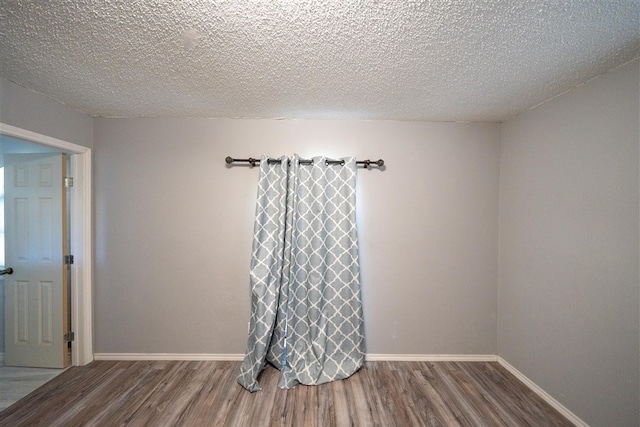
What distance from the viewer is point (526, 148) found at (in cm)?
194

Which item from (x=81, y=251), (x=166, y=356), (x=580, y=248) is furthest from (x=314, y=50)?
(x=166, y=356)

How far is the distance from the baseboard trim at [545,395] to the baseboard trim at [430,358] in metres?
0.14

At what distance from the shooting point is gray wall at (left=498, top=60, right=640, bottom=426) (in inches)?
51.3

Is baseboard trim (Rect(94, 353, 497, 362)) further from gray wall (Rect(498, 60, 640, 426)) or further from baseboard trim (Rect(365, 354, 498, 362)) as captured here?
gray wall (Rect(498, 60, 640, 426))

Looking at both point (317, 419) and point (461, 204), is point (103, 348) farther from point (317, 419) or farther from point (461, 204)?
point (461, 204)

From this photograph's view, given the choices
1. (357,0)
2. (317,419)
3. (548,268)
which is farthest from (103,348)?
(548,268)

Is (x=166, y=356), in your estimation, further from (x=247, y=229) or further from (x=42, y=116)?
(x=42, y=116)

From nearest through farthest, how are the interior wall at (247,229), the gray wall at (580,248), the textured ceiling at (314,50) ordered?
the textured ceiling at (314,50) < the gray wall at (580,248) < the interior wall at (247,229)

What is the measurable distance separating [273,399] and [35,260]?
2.32 meters

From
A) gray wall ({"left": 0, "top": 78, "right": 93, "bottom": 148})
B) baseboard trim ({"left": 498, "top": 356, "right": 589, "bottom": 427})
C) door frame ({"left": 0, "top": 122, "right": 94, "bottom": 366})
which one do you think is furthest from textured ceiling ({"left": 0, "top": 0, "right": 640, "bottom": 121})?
baseboard trim ({"left": 498, "top": 356, "right": 589, "bottom": 427})

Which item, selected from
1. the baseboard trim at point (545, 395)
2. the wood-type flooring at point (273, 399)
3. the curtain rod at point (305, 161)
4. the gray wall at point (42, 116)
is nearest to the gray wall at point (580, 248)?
the baseboard trim at point (545, 395)

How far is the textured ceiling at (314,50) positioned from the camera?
3.25 ft

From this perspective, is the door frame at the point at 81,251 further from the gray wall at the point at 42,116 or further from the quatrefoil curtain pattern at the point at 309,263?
the quatrefoil curtain pattern at the point at 309,263

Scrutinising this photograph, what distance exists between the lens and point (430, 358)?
2.19m
